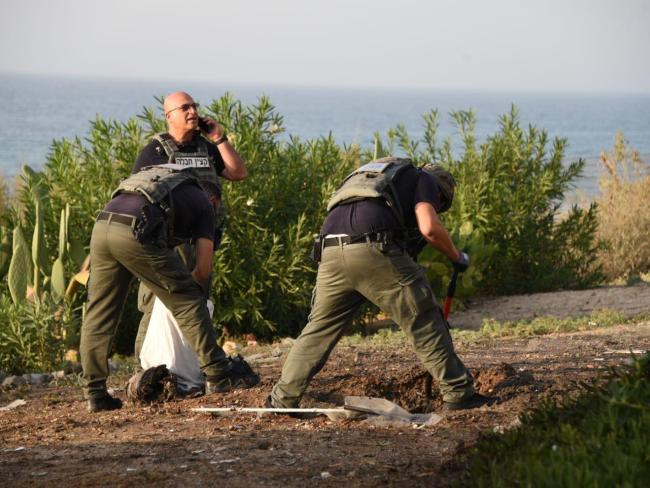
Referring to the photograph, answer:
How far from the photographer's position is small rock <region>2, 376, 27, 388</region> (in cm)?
891

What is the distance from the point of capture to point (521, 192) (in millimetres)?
12477

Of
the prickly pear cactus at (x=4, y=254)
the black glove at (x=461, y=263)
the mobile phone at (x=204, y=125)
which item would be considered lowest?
the prickly pear cactus at (x=4, y=254)

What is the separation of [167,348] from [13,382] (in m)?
2.14

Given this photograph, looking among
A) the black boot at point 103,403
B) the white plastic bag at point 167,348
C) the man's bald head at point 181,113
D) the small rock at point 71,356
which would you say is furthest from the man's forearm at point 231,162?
the small rock at point 71,356

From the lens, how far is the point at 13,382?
8.95 metres

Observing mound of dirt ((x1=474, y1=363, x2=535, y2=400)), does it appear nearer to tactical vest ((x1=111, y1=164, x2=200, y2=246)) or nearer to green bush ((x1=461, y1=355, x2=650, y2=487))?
green bush ((x1=461, y1=355, x2=650, y2=487))

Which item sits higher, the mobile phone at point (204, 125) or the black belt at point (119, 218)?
the mobile phone at point (204, 125)

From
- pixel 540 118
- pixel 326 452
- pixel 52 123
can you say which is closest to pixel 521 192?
pixel 326 452

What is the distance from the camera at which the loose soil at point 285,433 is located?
17.1ft

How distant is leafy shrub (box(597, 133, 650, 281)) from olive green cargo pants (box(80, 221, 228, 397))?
768 cm

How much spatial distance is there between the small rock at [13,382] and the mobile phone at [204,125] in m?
2.68

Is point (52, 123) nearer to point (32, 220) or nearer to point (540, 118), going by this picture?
point (540, 118)

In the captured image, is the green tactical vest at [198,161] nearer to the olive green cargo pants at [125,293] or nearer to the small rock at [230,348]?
the olive green cargo pants at [125,293]

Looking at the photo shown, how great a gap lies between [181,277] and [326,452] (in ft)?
5.58
